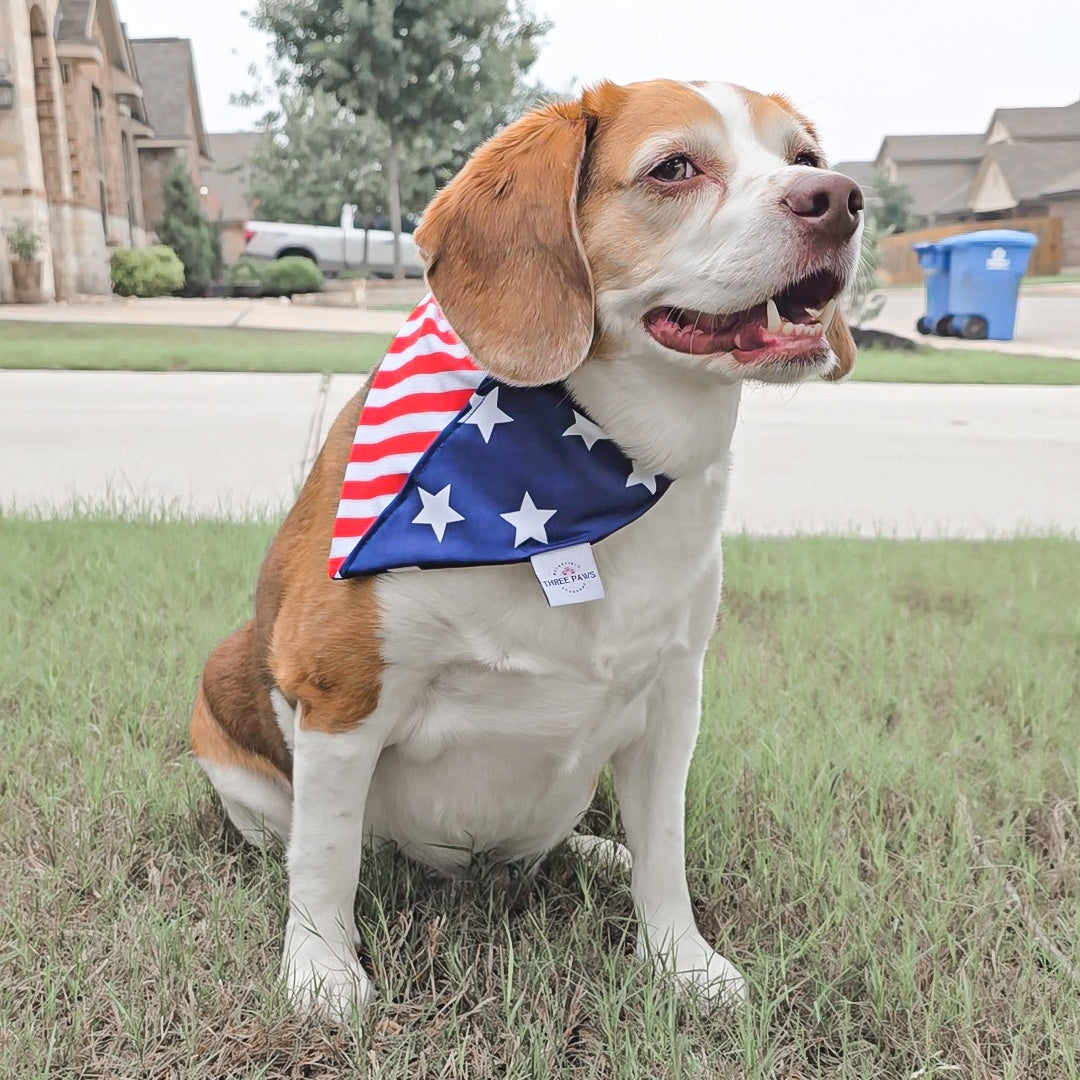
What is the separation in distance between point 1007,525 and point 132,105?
27564 millimetres

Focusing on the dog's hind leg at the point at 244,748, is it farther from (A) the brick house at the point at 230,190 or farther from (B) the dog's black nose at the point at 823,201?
(A) the brick house at the point at 230,190

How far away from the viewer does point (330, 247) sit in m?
30.9

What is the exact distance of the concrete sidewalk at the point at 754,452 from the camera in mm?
5023

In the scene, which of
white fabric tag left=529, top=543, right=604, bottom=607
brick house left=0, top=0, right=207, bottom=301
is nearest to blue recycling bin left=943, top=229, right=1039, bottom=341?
brick house left=0, top=0, right=207, bottom=301

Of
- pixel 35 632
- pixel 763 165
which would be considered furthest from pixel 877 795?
pixel 35 632

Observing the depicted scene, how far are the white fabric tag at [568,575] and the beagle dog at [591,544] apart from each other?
3 cm

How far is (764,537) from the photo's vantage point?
4699mm

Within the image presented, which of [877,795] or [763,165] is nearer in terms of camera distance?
[763,165]

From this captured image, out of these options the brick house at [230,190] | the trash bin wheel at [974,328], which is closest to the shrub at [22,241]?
the trash bin wheel at [974,328]

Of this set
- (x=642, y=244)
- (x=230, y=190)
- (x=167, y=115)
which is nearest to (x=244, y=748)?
(x=642, y=244)

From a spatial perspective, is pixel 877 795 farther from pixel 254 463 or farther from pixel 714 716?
pixel 254 463

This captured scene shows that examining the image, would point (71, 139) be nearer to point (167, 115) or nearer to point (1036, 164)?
point (167, 115)

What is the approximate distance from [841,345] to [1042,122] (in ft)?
186

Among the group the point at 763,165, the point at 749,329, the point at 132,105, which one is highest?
the point at 763,165
